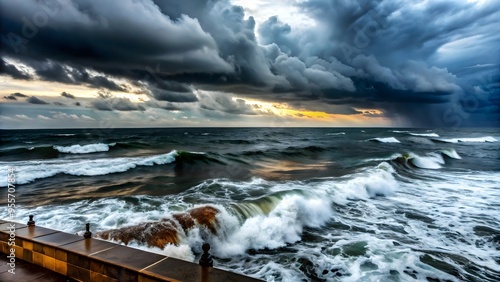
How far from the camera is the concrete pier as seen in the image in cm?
279


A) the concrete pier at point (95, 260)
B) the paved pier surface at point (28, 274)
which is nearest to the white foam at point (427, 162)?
the concrete pier at point (95, 260)

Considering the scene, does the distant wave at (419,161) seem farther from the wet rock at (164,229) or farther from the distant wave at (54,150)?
the distant wave at (54,150)

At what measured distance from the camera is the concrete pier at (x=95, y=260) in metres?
2.79

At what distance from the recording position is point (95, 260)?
3047mm

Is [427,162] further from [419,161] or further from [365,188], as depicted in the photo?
[365,188]

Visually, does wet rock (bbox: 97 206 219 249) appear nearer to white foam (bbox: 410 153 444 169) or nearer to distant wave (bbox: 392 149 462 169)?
distant wave (bbox: 392 149 462 169)

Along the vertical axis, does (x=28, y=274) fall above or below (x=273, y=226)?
above

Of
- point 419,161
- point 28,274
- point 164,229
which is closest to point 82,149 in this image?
point 164,229

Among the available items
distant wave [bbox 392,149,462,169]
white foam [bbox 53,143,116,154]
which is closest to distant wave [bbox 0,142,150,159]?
white foam [bbox 53,143,116,154]

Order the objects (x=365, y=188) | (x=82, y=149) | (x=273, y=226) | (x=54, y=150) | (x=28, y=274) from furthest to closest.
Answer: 1. (x=82, y=149)
2. (x=54, y=150)
3. (x=365, y=188)
4. (x=273, y=226)
5. (x=28, y=274)

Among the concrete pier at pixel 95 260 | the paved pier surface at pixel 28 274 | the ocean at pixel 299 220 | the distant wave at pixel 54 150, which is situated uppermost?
the distant wave at pixel 54 150

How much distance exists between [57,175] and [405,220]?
19.5 meters

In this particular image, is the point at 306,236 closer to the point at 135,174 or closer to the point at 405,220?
the point at 405,220

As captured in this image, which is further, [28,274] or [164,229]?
[164,229]
